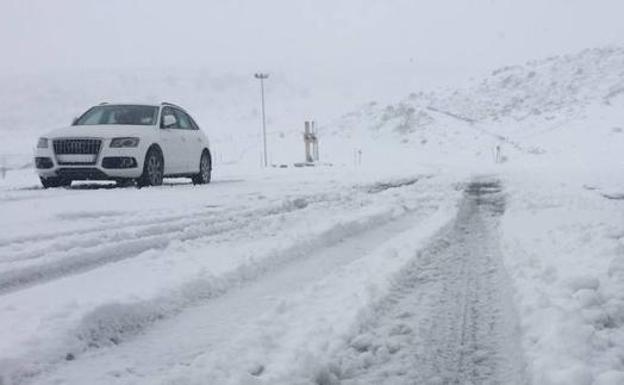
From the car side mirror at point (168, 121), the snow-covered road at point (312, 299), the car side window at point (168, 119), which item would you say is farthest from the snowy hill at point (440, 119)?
the snow-covered road at point (312, 299)

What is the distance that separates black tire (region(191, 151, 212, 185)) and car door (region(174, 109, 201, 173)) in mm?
201

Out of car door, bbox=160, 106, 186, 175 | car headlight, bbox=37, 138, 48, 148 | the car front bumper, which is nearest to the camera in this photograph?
the car front bumper

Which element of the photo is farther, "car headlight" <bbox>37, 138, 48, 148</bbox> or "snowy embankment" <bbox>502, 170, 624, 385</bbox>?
"car headlight" <bbox>37, 138, 48, 148</bbox>

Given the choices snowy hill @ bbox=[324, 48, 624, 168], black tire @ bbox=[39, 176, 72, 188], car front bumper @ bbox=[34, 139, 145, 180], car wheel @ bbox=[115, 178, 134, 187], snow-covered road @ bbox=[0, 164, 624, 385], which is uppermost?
snowy hill @ bbox=[324, 48, 624, 168]

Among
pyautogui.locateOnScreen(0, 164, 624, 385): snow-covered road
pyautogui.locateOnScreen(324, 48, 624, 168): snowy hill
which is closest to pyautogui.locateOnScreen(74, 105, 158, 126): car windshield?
pyautogui.locateOnScreen(0, 164, 624, 385): snow-covered road

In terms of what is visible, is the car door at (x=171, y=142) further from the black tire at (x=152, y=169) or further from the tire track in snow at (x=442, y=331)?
the tire track in snow at (x=442, y=331)

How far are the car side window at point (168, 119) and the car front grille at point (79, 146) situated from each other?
1471 mm

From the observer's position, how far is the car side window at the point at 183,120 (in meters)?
A: 12.9

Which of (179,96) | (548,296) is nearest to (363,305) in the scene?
(548,296)

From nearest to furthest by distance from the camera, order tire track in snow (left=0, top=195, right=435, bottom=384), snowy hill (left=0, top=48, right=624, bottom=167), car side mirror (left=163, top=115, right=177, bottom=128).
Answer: tire track in snow (left=0, top=195, right=435, bottom=384)
car side mirror (left=163, top=115, right=177, bottom=128)
snowy hill (left=0, top=48, right=624, bottom=167)

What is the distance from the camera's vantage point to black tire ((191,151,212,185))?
1338 cm

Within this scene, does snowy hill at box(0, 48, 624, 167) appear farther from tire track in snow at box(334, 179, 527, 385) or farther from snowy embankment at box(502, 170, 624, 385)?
tire track in snow at box(334, 179, 527, 385)

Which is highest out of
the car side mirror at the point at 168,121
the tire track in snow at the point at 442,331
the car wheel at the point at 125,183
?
the car side mirror at the point at 168,121

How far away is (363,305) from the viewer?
134 inches
